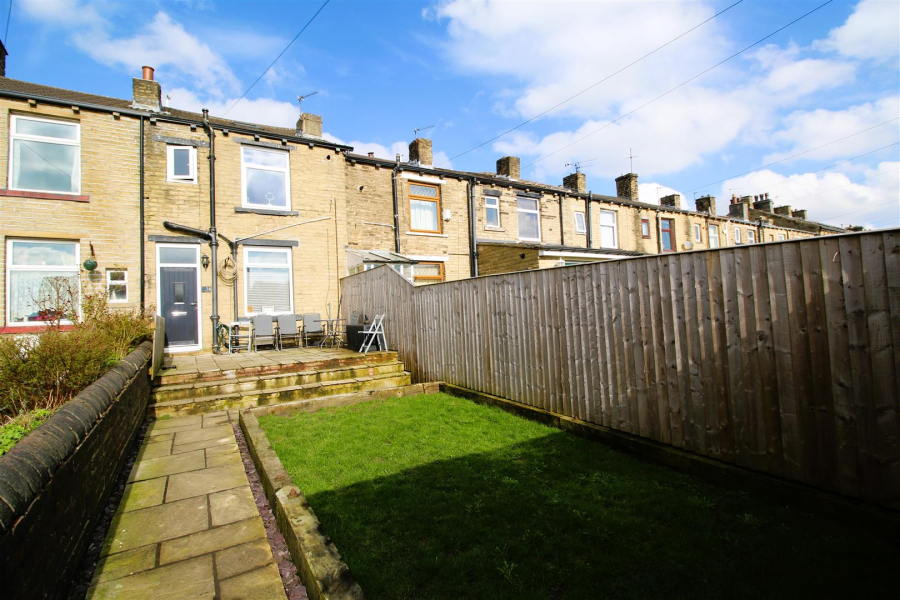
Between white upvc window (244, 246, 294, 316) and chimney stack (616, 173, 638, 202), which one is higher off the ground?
chimney stack (616, 173, 638, 202)

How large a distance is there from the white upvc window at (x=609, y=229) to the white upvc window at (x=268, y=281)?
45.1 ft

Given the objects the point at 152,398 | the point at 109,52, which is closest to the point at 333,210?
the point at 109,52

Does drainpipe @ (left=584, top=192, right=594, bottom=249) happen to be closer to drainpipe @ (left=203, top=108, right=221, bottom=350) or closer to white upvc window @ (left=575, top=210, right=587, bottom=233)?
white upvc window @ (left=575, top=210, right=587, bottom=233)

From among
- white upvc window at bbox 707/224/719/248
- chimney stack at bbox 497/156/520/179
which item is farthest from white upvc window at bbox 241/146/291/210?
white upvc window at bbox 707/224/719/248

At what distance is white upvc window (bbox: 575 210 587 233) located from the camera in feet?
61.2

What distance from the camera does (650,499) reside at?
10.3 feet

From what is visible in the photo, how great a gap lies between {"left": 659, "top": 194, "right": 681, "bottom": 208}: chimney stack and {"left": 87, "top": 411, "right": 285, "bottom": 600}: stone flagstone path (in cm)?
2388

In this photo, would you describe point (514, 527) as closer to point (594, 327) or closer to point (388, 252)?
point (594, 327)

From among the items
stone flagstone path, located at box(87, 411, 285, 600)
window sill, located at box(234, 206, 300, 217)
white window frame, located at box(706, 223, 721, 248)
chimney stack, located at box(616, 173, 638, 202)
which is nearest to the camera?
stone flagstone path, located at box(87, 411, 285, 600)

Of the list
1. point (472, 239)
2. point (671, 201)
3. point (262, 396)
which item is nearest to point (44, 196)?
point (262, 396)

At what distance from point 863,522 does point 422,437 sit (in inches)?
141

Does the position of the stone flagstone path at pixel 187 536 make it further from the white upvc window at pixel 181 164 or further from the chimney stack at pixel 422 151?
the chimney stack at pixel 422 151

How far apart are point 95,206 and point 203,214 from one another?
6.86ft

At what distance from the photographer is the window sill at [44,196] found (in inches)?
348
